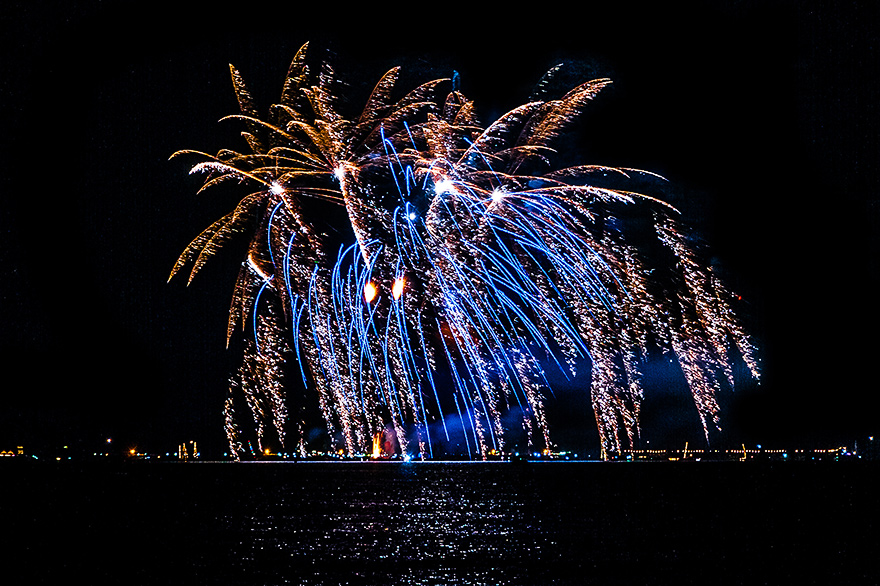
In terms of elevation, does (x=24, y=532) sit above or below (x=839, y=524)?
above

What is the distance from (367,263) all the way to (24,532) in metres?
15.6

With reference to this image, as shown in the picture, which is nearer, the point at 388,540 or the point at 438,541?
the point at 438,541

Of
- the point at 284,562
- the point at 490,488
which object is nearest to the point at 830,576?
the point at 284,562

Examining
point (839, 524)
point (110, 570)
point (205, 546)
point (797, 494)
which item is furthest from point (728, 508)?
point (110, 570)

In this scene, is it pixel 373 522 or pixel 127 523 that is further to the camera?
pixel 127 523

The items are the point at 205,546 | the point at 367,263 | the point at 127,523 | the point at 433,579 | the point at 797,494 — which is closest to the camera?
the point at 433,579

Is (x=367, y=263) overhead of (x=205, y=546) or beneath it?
overhead

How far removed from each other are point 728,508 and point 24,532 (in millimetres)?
32854

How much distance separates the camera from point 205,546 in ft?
85.4

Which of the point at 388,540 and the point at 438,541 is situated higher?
the point at 388,540

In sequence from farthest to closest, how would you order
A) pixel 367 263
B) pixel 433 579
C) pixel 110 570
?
pixel 367 263 → pixel 110 570 → pixel 433 579

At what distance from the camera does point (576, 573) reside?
788 inches

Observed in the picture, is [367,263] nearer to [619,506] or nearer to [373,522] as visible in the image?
[373,522]

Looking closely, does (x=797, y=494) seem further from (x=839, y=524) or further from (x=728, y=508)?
(x=839, y=524)
